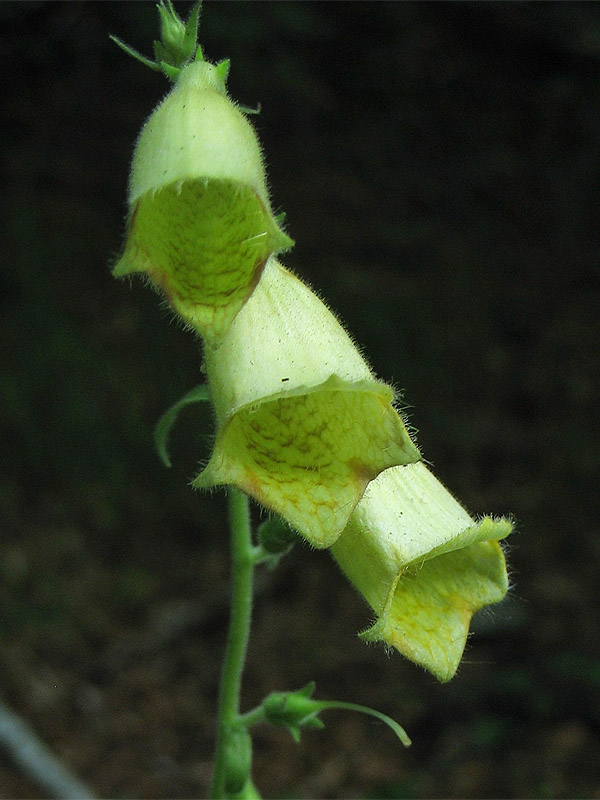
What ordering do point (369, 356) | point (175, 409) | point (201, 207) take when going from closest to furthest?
point (201, 207), point (175, 409), point (369, 356)

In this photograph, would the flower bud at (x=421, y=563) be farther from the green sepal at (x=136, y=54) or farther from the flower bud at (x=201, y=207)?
the green sepal at (x=136, y=54)

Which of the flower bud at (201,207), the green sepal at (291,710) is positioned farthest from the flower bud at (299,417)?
the green sepal at (291,710)

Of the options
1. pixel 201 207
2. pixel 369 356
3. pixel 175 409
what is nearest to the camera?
pixel 201 207

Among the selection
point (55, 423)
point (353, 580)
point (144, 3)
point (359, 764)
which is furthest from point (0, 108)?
point (353, 580)

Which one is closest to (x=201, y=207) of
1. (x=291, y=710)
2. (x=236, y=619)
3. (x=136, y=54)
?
(x=136, y=54)

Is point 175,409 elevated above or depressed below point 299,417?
below

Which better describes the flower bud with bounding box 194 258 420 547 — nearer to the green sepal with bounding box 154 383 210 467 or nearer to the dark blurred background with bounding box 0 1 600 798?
the green sepal with bounding box 154 383 210 467

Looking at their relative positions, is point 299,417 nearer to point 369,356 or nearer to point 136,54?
point 136,54
